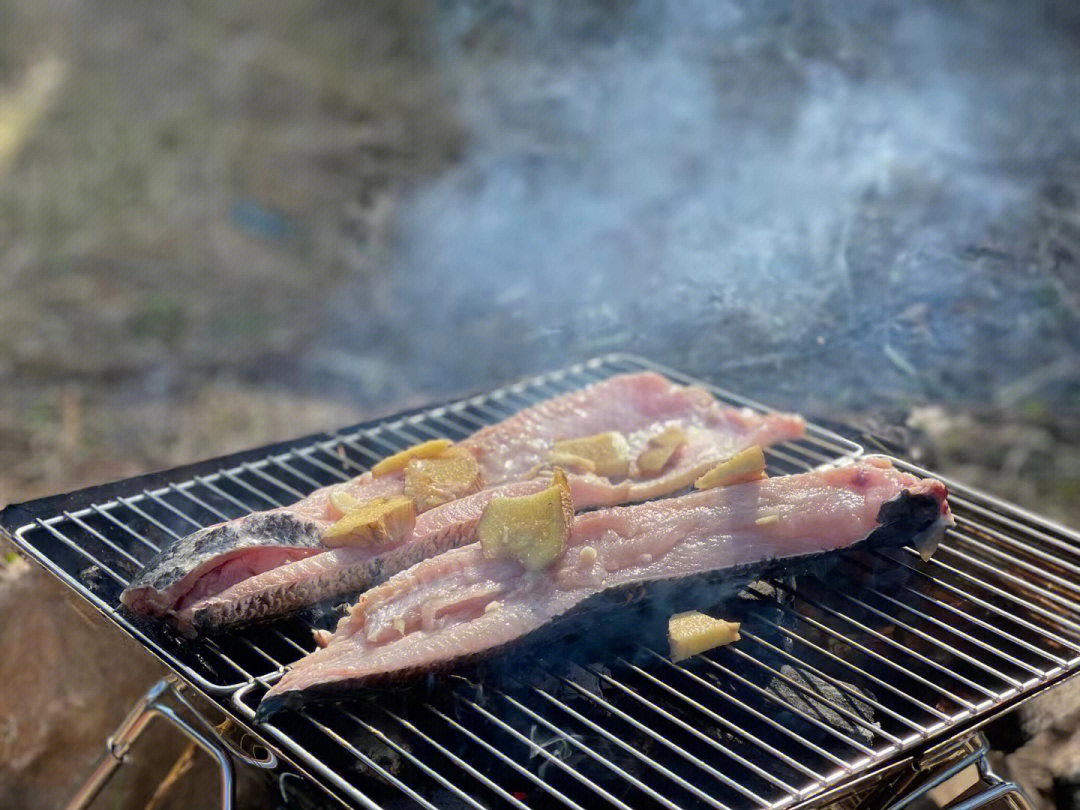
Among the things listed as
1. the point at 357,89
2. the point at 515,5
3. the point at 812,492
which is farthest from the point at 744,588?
the point at 357,89

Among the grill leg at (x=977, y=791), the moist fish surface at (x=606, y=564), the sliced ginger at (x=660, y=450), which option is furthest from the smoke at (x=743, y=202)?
the grill leg at (x=977, y=791)

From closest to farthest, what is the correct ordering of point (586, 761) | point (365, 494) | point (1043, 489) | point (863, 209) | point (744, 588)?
point (586, 761) → point (744, 588) → point (365, 494) → point (1043, 489) → point (863, 209)

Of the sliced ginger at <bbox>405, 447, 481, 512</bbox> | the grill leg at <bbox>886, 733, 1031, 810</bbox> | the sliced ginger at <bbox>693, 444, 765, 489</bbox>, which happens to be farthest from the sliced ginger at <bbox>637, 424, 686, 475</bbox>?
the grill leg at <bbox>886, 733, 1031, 810</bbox>

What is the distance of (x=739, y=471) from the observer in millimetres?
3488

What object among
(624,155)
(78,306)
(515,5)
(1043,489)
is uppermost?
(515,5)

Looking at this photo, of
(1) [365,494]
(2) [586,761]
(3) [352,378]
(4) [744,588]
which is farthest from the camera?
(3) [352,378]

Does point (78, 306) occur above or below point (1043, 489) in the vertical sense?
above

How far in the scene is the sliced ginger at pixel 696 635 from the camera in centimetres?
295

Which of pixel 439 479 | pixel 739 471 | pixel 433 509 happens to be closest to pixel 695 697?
pixel 739 471

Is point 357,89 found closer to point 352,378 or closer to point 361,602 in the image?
point 352,378

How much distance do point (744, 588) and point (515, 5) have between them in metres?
7.14

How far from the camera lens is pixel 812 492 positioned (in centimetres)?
339

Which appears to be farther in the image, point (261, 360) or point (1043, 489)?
point (261, 360)

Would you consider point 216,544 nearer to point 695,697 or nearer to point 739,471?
point 695,697
